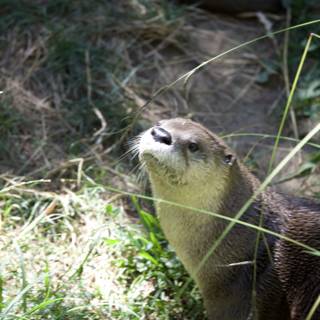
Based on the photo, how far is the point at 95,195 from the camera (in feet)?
12.1

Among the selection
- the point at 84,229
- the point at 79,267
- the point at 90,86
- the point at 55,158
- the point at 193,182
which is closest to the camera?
the point at 193,182

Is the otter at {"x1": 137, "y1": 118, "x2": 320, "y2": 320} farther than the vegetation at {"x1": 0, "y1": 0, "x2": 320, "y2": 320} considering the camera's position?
No

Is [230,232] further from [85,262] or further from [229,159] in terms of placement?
[85,262]

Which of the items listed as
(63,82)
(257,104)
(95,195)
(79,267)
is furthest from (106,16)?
(79,267)

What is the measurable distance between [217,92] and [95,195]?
115 cm

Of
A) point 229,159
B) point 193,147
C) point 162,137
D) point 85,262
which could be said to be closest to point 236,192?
point 229,159

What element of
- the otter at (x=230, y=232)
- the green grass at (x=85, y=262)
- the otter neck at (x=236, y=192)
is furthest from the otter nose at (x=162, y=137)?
the green grass at (x=85, y=262)

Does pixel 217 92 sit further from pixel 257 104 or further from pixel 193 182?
pixel 193 182

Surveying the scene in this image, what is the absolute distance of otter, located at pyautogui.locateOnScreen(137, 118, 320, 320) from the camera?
9.11 ft

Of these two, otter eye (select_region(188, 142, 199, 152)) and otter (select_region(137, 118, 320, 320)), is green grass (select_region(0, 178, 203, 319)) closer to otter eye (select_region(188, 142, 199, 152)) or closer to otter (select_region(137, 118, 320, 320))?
otter (select_region(137, 118, 320, 320))

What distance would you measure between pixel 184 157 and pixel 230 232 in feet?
1.20

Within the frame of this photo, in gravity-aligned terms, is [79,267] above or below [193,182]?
below

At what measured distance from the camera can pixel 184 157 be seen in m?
2.74

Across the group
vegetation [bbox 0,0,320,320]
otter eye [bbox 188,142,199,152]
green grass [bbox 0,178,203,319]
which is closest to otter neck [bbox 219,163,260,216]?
otter eye [bbox 188,142,199,152]
